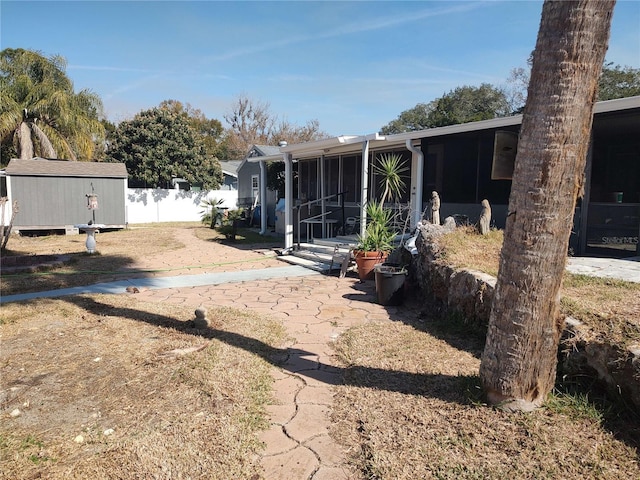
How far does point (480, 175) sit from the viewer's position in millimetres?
8680

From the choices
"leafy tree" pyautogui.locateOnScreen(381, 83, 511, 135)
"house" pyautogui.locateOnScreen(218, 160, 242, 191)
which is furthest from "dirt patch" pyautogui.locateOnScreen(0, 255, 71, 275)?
"leafy tree" pyautogui.locateOnScreen(381, 83, 511, 135)

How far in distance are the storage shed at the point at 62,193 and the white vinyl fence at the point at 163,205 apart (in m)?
4.97

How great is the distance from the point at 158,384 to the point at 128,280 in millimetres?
→ 4889

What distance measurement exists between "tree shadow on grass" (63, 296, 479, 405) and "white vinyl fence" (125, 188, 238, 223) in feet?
60.5

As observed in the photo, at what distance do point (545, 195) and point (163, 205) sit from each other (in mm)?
22668

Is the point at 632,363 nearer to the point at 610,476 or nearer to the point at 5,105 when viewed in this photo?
the point at 610,476

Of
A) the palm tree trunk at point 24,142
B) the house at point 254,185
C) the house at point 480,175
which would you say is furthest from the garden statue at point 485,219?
the palm tree trunk at point 24,142

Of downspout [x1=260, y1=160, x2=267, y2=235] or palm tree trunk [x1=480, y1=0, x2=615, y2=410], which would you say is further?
downspout [x1=260, y1=160, x2=267, y2=235]

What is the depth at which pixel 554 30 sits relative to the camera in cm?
228

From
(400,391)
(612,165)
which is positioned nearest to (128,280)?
(400,391)

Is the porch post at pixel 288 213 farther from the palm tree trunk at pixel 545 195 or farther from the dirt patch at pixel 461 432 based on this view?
the palm tree trunk at pixel 545 195

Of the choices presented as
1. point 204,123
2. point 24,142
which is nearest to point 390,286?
point 24,142

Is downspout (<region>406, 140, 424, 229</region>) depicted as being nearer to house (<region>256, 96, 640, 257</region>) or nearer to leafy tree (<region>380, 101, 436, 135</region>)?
house (<region>256, 96, 640, 257</region>)

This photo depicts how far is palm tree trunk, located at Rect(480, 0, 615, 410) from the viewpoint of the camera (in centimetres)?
227
